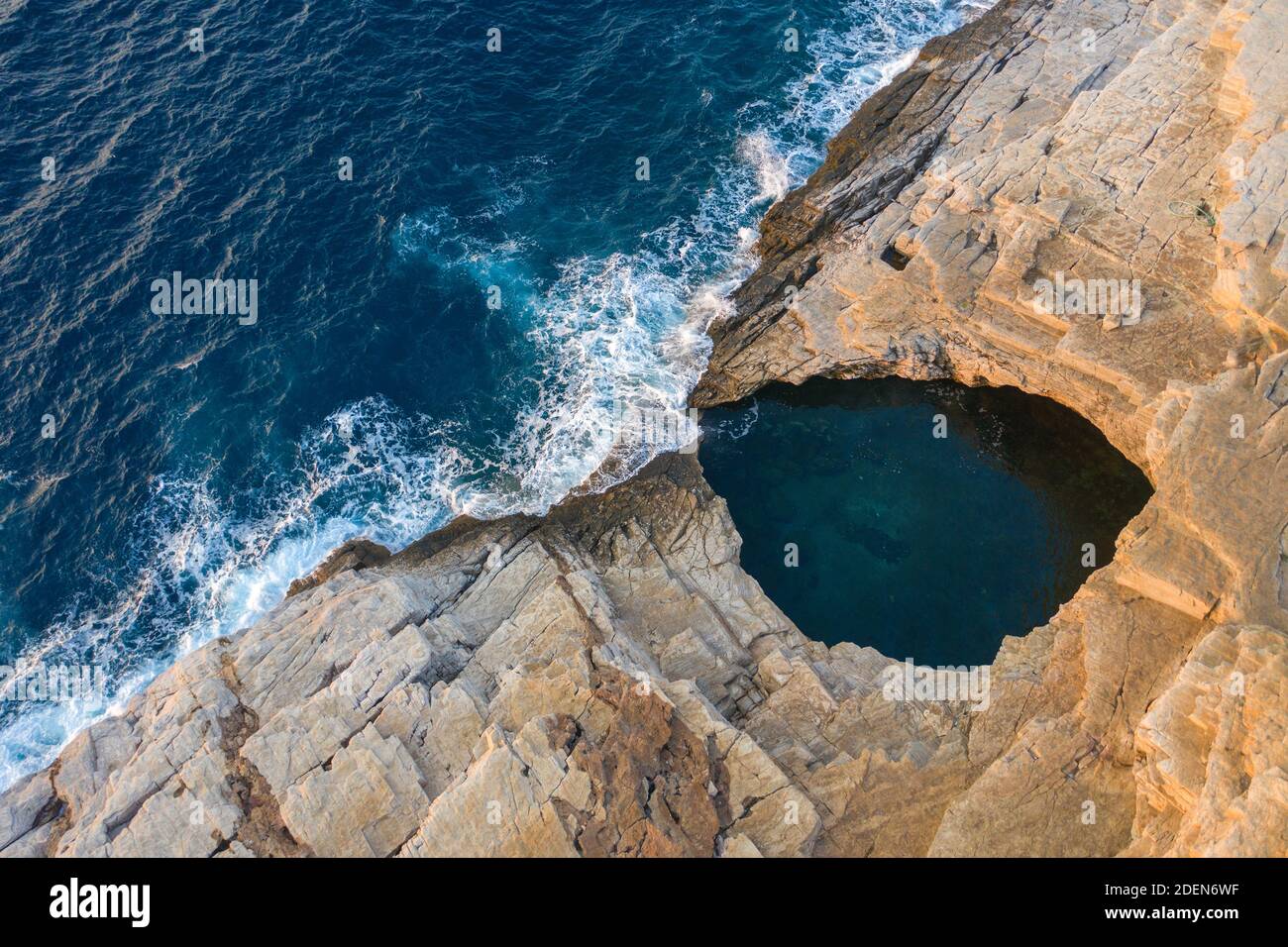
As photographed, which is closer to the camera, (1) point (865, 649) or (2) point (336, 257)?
(1) point (865, 649)

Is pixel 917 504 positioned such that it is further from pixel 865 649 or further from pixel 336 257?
pixel 336 257

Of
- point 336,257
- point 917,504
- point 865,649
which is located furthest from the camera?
point 336,257

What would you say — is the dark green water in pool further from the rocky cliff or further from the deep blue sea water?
the deep blue sea water

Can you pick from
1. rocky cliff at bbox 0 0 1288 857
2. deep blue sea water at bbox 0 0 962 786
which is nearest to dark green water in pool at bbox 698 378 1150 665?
rocky cliff at bbox 0 0 1288 857

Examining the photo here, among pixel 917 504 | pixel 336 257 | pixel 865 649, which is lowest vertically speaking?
pixel 865 649

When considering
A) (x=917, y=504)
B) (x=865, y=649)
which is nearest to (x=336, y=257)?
(x=917, y=504)
